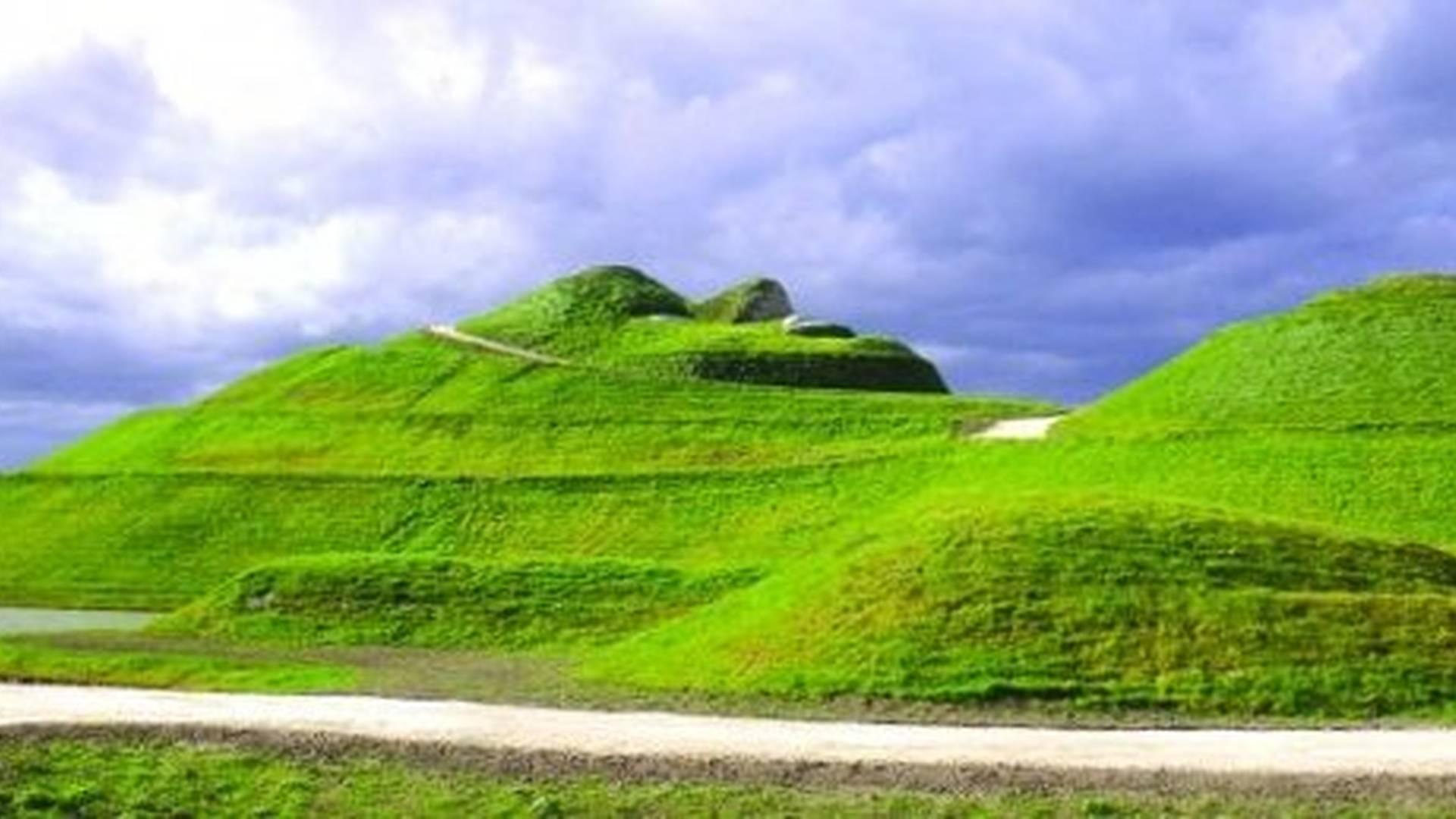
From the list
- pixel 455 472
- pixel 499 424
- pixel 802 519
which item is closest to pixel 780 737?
pixel 802 519

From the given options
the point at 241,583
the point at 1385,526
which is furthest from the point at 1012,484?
the point at 241,583

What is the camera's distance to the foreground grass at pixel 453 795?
2739cm

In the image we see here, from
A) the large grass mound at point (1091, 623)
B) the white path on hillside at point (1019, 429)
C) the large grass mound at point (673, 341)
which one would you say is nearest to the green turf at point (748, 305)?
the large grass mound at point (673, 341)

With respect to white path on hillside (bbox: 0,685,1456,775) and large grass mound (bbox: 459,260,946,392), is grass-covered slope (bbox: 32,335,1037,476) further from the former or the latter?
white path on hillside (bbox: 0,685,1456,775)

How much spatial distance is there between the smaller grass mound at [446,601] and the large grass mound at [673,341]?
53.5 m

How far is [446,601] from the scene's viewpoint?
6372 centimetres

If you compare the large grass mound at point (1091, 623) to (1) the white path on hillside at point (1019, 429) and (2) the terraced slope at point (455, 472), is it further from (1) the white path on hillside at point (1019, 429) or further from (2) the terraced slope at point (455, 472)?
(1) the white path on hillside at point (1019, 429)

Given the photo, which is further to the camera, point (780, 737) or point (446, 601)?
point (446, 601)

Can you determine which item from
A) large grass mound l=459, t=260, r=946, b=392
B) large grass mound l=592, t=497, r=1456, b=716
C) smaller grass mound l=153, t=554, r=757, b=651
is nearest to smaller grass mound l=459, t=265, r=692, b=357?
large grass mound l=459, t=260, r=946, b=392

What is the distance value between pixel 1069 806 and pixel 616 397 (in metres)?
83.2

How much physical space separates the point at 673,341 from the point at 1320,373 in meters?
52.4

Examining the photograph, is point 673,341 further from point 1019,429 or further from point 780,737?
point 780,737

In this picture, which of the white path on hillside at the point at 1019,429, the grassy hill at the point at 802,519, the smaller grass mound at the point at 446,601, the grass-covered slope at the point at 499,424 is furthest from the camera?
the grass-covered slope at the point at 499,424

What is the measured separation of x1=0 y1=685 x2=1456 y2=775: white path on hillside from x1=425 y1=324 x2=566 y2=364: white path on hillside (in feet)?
276
